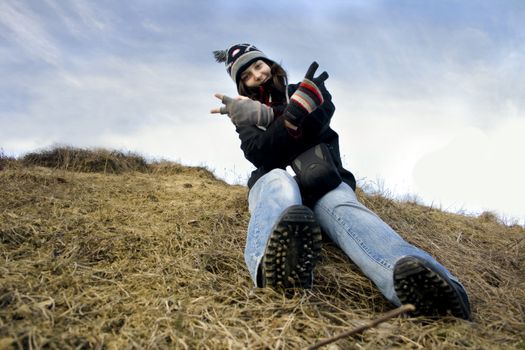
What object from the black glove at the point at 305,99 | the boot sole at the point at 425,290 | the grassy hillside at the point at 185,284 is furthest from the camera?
the black glove at the point at 305,99

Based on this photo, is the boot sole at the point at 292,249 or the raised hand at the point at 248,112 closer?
the boot sole at the point at 292,249

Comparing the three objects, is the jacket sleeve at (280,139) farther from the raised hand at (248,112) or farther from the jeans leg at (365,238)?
the jeans leg at (365,238)

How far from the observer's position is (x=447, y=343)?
5.22 ft

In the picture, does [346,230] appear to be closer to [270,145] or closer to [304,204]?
[304,204]

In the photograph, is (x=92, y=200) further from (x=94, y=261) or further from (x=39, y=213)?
(x=94, y=261)

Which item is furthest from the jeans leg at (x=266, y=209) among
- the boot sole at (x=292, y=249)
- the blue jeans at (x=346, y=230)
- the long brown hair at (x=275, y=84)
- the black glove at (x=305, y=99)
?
the long brown hair at (x=275, y=84)

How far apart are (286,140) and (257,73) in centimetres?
72

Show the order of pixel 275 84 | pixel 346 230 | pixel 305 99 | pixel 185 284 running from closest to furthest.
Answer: pixel 185 284 → pixel 346 230 → pixel 305 99 → pixel 275 84

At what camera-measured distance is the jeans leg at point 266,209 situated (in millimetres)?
1981

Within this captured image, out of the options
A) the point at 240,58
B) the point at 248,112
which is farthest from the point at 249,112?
the point at 240,58

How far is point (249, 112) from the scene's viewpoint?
2.70m

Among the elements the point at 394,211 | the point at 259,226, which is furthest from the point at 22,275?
the point at 394,211

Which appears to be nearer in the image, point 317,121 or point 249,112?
point 317,121

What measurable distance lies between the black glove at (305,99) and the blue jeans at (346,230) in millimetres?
339
